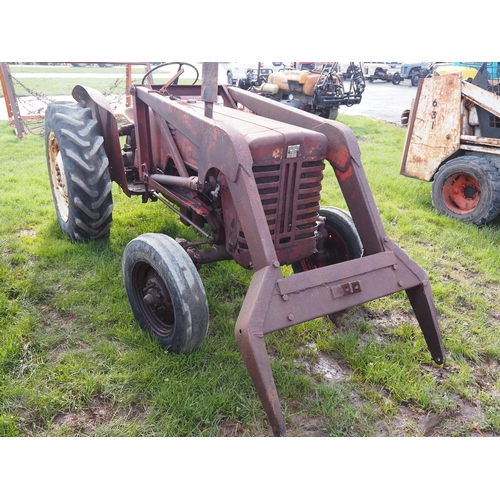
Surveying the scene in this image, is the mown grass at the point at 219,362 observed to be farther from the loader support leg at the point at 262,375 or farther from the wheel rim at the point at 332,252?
the wheel rim at the point at 332,252

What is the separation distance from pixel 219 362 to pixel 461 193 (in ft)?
13.3

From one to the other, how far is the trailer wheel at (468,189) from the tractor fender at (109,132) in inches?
147

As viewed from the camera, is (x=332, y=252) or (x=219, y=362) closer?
(x=219, y=362)

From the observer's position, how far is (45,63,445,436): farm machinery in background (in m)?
2.37

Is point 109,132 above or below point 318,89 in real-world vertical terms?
above

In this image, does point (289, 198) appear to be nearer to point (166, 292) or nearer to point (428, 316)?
point (166, 292)

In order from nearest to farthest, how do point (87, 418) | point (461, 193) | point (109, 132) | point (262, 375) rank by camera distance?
point (262, 375), point (87, 418), point (109, 132), point (461, 193)

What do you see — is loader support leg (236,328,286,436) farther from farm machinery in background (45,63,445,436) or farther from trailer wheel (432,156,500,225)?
trailer wheel (432,156,500,225)

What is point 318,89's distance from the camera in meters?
11.5

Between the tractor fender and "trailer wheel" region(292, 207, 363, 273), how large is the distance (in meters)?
1.75

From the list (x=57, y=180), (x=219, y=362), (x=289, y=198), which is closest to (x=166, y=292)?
(x=219, y=362)

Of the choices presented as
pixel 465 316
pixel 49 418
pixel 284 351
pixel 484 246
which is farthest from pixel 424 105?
pixel 49 418

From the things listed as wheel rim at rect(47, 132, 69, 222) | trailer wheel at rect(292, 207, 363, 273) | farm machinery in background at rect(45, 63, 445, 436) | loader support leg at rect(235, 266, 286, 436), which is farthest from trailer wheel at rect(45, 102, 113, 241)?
loader support leg at rect(235, 266, 286, 436)

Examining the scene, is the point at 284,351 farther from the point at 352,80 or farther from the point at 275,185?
the point at 352,80
